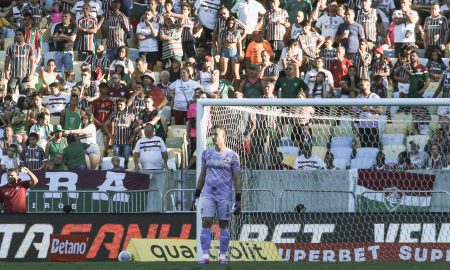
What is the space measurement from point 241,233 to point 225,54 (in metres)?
5.87

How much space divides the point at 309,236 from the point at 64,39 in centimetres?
861

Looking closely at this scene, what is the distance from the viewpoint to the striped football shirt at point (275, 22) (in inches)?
899

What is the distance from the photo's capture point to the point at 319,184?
17.4 m

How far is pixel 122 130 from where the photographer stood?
20828 millimetres

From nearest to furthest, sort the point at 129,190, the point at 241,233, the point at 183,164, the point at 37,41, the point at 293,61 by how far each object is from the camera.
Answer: the point at 241,233, the point at 129,190, the point at 183,164, the point at 293,61, the point at 37,41

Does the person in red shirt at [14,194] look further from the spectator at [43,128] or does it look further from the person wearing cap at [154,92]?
the person wearing cap at [154,92]

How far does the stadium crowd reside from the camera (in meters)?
20.6

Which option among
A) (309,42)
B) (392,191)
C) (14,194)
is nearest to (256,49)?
(309,42)

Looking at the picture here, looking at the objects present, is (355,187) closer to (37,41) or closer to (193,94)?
(193,94)

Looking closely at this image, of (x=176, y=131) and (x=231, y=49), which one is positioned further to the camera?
(x=231, y=49)

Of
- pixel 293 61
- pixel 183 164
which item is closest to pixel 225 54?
pixel 293 61

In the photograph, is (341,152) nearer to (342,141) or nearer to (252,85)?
(342,141)

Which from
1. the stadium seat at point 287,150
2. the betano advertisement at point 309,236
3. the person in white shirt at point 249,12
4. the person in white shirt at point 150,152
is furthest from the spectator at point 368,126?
the person in white shirt at point 249,12

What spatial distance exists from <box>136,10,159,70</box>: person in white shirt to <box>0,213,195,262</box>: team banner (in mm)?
5926
